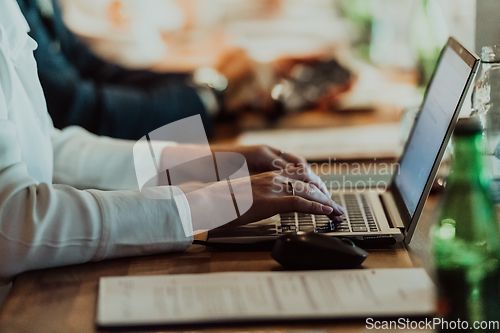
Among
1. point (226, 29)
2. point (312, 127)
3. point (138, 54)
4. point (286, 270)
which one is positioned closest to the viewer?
point (286, 270)

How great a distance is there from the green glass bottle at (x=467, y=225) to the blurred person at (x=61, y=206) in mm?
151

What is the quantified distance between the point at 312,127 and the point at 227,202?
0.70 m

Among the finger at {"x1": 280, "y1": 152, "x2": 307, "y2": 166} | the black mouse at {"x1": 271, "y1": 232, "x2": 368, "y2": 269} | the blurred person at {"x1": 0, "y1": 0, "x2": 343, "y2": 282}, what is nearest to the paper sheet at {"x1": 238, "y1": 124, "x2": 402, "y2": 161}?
the finger at {"x1": 280, "y1": 152, "x2": 307, "y2": 166}

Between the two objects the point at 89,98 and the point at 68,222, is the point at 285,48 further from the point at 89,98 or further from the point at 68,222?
the point at 68,222

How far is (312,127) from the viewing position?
1358mm

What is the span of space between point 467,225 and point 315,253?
0.75 feet

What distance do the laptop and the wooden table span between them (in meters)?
0.03

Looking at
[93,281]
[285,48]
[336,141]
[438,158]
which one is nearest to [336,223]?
[438,158]

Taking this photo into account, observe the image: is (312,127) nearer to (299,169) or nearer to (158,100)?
(158,100)

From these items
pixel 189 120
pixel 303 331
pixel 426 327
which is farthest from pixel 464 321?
pixel 189 120

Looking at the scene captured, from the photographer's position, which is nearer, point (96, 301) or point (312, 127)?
point (96, 301)

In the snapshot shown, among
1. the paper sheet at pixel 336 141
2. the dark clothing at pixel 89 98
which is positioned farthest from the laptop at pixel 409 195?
the dark clothing at pixel 89 98

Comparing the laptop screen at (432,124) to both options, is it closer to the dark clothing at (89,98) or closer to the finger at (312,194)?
the finger at (312,194)

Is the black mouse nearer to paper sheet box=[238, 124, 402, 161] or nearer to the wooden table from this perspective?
the wooden table
